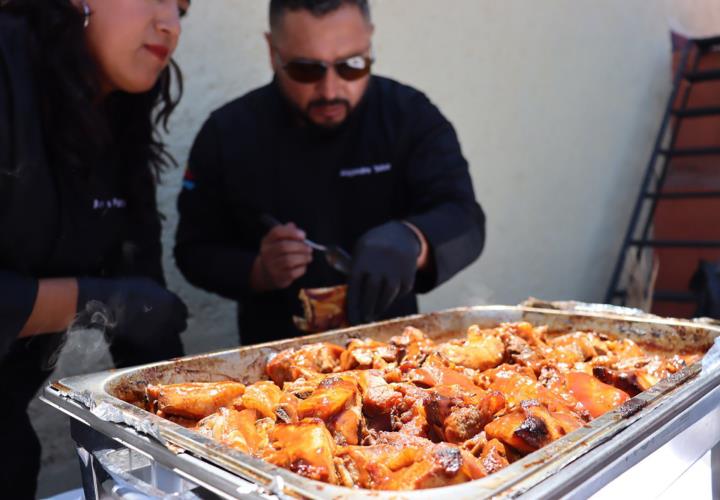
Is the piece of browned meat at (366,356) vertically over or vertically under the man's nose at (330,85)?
under

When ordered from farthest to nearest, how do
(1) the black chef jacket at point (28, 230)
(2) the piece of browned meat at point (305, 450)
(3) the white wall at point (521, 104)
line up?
(3) the white wall at point (521, 104)
(1) the black chef jacket at point (28, 230)
(2) the piece of browned meat at point (305, 450)

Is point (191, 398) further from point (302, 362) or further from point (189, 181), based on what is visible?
point (189, 181)

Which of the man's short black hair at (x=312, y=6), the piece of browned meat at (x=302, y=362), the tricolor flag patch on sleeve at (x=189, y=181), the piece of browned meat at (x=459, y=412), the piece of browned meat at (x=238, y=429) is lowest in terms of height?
the piece of browned meat at (x=302, y=362)

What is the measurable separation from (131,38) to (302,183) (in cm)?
88

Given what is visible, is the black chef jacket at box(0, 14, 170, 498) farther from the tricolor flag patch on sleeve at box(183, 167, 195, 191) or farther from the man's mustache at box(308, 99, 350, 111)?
the man's mustache at box(308, 99, 350, 111)

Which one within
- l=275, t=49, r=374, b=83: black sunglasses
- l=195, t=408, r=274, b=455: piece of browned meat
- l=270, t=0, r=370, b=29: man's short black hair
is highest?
l=270, t=0, r=370, b=29: man's short black hair

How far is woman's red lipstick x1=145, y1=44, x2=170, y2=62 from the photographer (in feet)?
5.87

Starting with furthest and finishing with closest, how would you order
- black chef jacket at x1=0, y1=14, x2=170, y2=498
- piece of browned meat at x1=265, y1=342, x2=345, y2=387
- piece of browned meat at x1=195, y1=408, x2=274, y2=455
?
1. black chef jacket at x1=0, y1=14, x2=170, y2=498
2. piece of browned meat at x1=265, y1=342, x2=345, y2=387
3. piece of browned meat at x1=195, y1=408, x2=274, y2=455

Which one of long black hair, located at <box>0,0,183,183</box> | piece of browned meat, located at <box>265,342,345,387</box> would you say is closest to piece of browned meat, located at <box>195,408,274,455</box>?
piece of browned meat, located at <box>265,342,345,387</box>

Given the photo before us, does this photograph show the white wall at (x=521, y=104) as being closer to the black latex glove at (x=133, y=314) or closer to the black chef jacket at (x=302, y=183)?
the black chef jacket at (x=302, y=183)

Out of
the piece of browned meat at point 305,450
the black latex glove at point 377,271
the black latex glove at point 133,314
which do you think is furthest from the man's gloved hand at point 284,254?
the piece of browned meat at point 305,450

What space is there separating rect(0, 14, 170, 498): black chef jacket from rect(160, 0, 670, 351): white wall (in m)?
0.97

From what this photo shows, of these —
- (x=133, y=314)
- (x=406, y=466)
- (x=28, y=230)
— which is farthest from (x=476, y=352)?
(x=28, y=230)

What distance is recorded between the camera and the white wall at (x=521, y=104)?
116 inches
